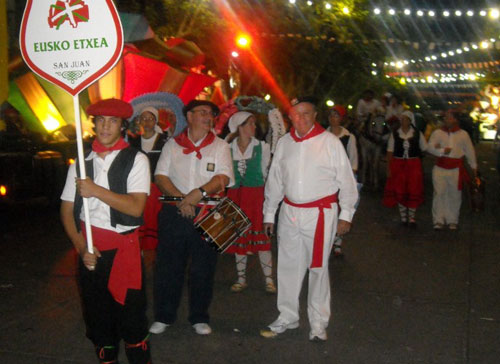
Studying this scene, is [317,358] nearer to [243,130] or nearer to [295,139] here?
[295,139]

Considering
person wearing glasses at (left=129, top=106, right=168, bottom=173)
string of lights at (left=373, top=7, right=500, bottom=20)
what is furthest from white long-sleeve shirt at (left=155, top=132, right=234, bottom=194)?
string of lights at (left=373, top=7, right=500, bottom=20)

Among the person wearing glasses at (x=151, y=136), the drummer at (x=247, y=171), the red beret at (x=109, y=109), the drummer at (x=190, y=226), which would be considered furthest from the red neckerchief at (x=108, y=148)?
the person wearing glasses at (x=151, y=136)

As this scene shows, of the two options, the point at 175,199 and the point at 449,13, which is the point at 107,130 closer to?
the point at 175,199

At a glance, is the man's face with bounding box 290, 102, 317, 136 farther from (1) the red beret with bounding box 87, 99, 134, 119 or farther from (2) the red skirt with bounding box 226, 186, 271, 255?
Result: (2) the red skirt with bounding box 226, 186, 271, 255

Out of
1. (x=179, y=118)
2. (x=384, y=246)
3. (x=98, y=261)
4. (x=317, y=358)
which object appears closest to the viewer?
(x=98, y=261)

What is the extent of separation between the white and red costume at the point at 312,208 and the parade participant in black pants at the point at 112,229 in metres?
1.56

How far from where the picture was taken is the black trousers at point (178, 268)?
223 inches

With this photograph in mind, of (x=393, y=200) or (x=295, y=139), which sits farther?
(x=393, y=200)

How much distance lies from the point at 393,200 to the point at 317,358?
608 centimetres

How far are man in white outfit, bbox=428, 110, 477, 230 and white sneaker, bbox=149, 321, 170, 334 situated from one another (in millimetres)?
5843

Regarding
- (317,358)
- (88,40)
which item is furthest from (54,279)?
(88,40)

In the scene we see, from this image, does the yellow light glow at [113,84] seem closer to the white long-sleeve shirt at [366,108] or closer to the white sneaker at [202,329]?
the white sneaker at [202,329]

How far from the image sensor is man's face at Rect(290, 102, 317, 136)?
211 inches

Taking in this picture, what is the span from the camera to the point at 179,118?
327 inches
